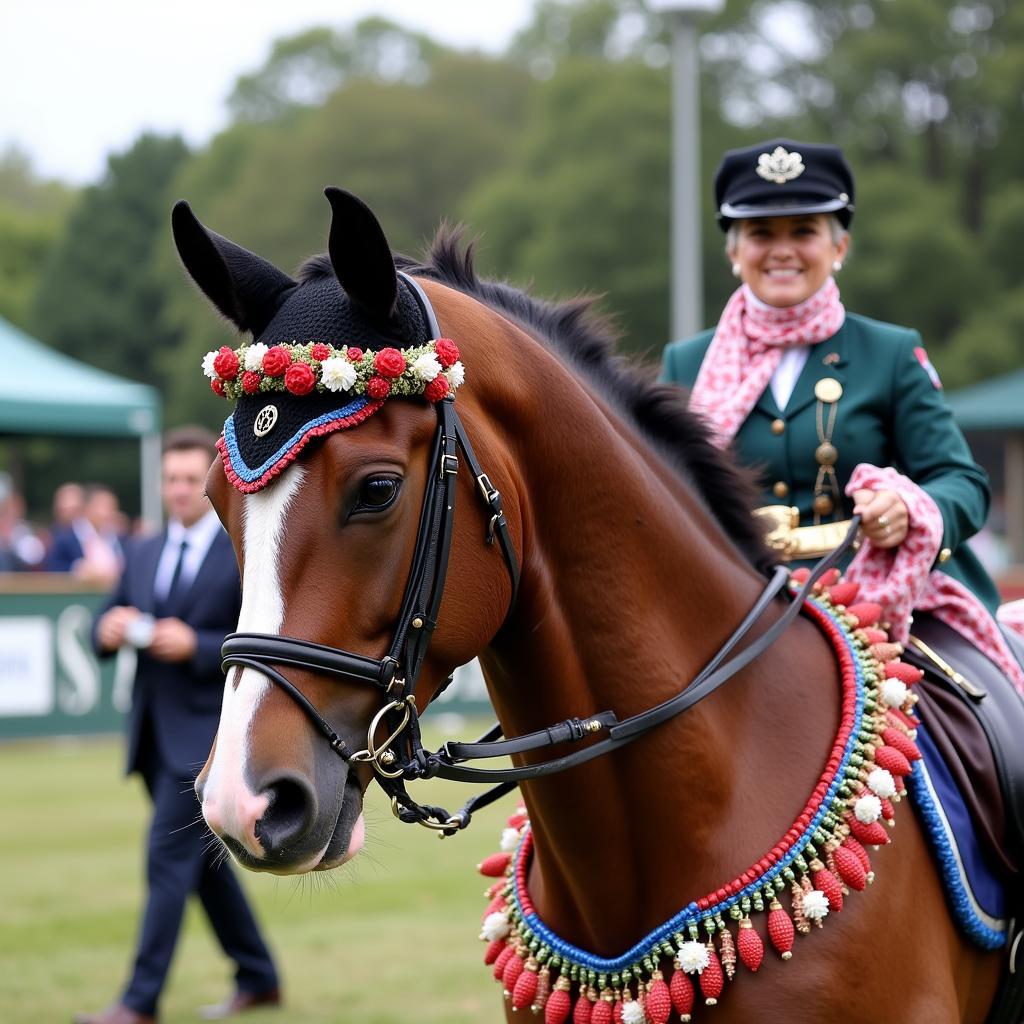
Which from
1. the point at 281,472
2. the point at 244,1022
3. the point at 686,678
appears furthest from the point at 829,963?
the point at 244,1022

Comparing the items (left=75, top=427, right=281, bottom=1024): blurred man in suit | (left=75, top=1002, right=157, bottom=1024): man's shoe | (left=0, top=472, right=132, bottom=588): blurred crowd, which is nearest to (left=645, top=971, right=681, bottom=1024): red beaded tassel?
(left=75, top=427, right=281, bottom=1024): blurred man in suit

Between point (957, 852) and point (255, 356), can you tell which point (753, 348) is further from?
point (255, 356)

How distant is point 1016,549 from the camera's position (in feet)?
94.0

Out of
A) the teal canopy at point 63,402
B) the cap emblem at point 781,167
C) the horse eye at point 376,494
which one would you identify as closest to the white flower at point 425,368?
the horse eye at point 376,494

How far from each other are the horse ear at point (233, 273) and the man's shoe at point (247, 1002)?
5.16 metres

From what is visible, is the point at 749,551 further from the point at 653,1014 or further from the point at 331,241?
the point at 331,241

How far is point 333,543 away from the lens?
2680 millimetres

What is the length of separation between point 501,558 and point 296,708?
1.74 ft

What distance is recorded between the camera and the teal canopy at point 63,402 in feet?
65.2

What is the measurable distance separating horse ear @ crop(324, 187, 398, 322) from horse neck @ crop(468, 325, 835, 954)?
0.40 metres

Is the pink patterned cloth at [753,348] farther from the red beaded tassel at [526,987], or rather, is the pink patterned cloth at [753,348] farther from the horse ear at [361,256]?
the red beaded tassel at [526,987]

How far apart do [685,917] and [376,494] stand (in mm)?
1112

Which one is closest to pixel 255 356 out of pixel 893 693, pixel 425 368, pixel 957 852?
pixel 425 368

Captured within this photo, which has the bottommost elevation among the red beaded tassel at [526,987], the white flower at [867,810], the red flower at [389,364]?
the red beaded tassel at [526,987]
